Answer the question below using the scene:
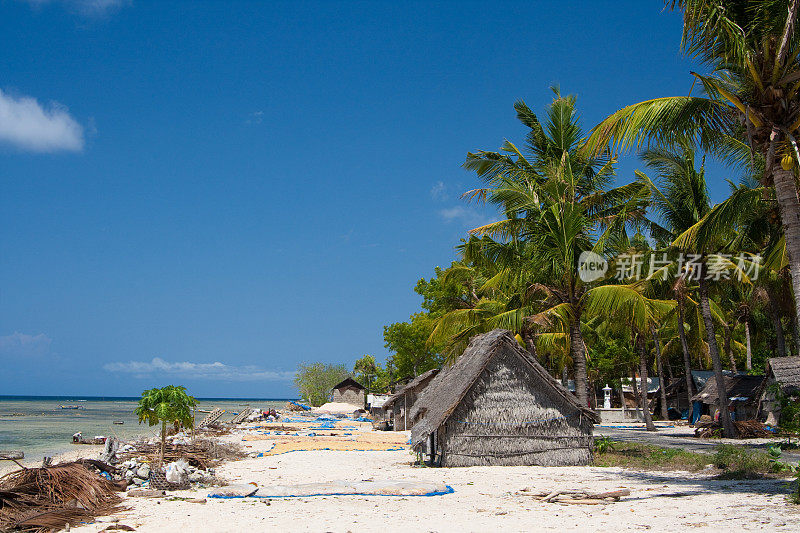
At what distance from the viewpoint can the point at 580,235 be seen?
17438 millimetres

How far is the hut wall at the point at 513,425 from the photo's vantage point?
15734 millimetres

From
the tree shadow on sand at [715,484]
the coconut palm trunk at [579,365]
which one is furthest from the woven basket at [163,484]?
the coconut palm trunk at [579,365]

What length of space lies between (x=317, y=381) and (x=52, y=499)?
245 ft

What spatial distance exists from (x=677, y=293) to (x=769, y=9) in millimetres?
17464

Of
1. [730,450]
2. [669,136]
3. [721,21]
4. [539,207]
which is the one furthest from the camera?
[539,207]

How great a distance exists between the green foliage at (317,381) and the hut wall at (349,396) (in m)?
19.6

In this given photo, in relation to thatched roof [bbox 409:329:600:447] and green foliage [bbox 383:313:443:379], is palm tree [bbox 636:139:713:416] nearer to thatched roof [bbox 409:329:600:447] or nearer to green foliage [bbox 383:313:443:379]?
thatched roof [bbox 409:329:600:447]

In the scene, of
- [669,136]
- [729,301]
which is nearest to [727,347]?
[729,301]

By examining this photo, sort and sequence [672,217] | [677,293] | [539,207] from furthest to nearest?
[677,293] < [672,217] < [539,207]

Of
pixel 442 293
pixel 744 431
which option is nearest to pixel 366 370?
pixel 442 293

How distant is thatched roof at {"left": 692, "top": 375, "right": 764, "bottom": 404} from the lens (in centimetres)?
2745

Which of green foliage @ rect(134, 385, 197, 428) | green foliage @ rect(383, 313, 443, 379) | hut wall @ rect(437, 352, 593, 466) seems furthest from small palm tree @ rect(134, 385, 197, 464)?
green foliage @ rect(383, 313, 443, 379)

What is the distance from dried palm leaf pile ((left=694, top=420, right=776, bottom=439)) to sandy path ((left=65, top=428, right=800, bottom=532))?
37.9 ft

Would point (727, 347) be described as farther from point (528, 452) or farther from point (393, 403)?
point (528, 452)
